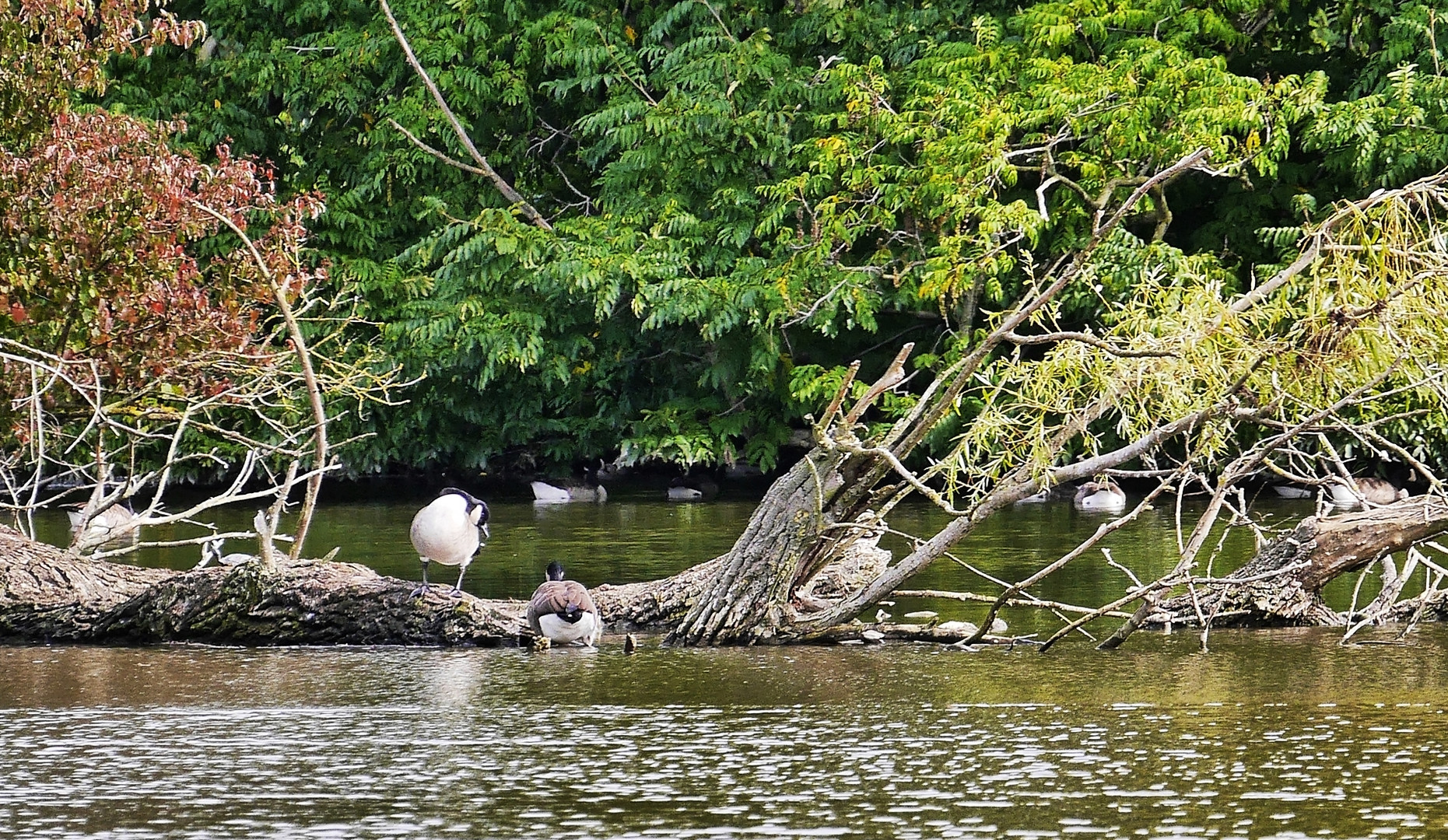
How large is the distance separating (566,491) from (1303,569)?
16237 mm

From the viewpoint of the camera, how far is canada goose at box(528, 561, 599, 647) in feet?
31.1

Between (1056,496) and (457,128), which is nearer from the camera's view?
(1056,496)

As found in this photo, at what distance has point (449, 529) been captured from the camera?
10430mm

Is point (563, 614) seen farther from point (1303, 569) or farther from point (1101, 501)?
point (1101, 501)

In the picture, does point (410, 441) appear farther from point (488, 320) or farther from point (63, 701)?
point (63, 701)

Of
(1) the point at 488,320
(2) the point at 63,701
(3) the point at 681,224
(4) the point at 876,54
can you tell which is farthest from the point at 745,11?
(2) the point at 63,701

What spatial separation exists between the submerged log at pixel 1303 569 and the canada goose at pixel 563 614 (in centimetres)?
303

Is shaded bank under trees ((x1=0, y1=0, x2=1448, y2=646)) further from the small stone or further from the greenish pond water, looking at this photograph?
the greenish pond water

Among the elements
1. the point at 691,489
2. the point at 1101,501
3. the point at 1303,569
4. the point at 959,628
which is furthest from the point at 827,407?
the point at 691,489

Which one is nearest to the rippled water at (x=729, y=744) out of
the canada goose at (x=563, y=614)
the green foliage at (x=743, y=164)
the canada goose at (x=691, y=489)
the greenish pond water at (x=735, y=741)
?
the greenish pond water at (x=735, y=741)

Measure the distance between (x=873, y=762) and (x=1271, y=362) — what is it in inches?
139

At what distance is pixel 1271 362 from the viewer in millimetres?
8867

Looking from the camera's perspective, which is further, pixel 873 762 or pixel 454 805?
pixel 873 762

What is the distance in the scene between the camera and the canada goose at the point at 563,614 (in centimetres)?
948
